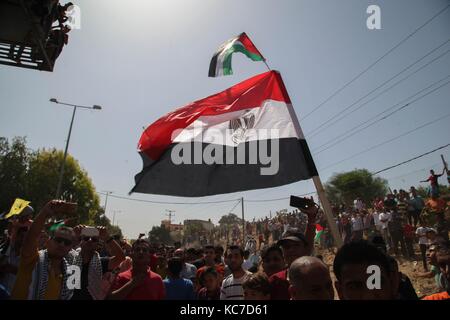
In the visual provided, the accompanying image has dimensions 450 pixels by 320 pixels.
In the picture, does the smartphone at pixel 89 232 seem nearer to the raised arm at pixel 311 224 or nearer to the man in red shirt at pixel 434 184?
the raised arm at pixel 311 224

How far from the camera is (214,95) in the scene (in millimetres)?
5371

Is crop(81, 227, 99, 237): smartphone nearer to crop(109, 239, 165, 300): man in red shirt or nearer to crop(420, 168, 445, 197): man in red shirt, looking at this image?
Answer: crop(109, 239, 165, 300): man in red shirt

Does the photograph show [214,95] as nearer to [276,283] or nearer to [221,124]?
[221,124]

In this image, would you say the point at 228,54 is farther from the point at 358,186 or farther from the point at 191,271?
the point at 358,186

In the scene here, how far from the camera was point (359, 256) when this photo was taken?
87.6 inches

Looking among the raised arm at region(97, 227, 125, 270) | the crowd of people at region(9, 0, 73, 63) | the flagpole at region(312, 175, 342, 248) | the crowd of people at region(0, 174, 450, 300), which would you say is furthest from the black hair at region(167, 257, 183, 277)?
the crowd of people at region(9, 0, 73, 63)

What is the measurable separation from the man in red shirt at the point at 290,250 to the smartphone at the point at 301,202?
0.15 feet

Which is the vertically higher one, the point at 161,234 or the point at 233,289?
the point at 161,234

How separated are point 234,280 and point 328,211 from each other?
1.84 metres

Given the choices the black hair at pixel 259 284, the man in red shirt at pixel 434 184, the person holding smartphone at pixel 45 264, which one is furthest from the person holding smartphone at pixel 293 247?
the man in red shirt at pixel 434 184

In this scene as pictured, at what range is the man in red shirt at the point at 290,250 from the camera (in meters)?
3.25

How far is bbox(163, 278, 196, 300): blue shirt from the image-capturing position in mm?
4449

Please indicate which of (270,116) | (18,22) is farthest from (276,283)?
(18,22)
